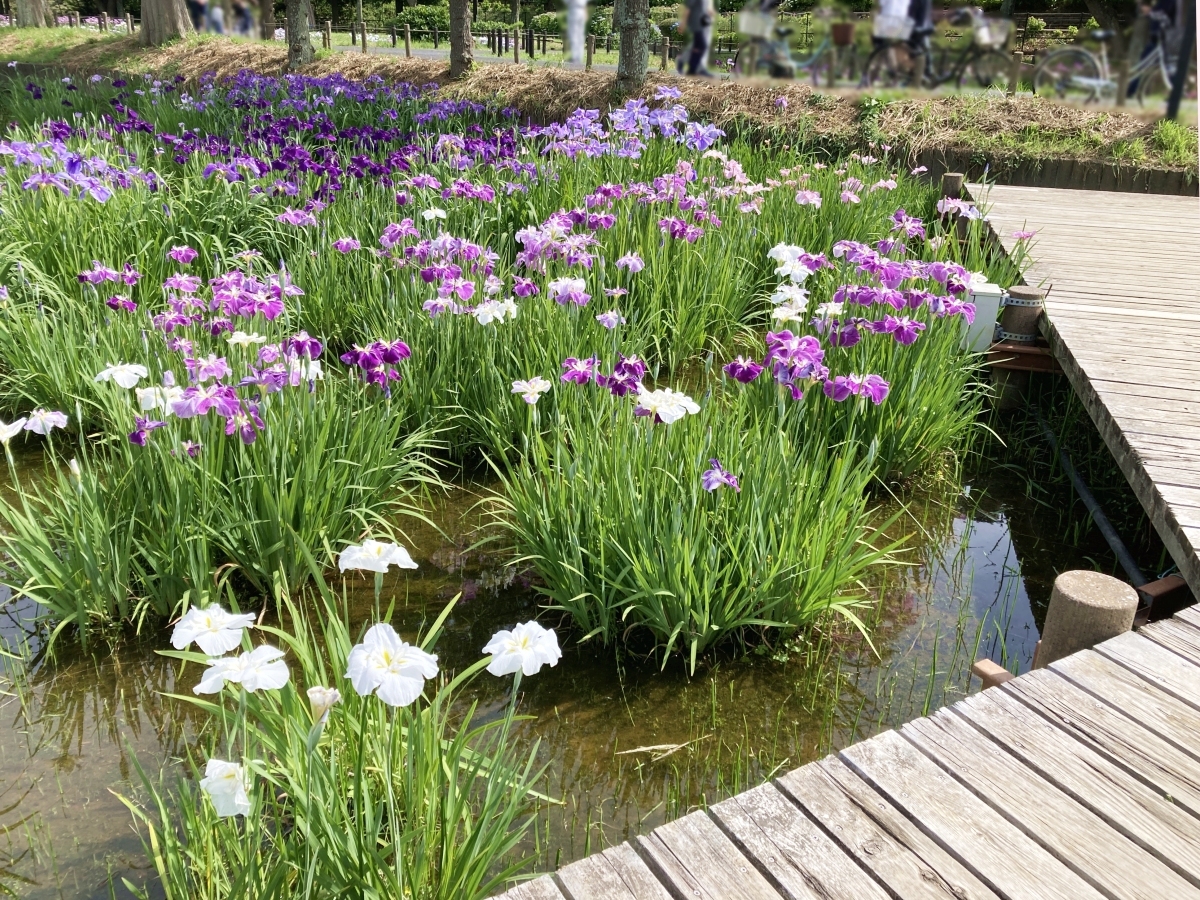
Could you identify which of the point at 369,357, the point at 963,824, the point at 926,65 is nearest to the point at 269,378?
the point at 369,357

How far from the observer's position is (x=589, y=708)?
8.09 feet

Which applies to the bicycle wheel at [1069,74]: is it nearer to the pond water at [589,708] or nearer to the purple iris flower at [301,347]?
the pond water at [589,708]

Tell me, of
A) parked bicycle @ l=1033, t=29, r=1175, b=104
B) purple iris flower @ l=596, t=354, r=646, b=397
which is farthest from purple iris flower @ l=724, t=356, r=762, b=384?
parked bicycle @ l=1033, t=29, r=1175, b=104

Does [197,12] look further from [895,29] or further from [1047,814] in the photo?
[1047,814]

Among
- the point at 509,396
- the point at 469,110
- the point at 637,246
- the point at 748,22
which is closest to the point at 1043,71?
the point at 469,110

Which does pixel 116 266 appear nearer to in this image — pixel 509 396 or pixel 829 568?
pixel 509 396

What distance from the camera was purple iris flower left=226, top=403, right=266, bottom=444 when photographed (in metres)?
2.52

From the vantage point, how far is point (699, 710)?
247cm

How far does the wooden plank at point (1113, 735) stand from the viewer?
1.78m

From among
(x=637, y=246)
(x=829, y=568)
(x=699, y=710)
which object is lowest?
(x=699, y=710)

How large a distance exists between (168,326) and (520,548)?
146 cm

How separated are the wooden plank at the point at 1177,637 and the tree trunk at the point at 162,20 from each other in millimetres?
23215

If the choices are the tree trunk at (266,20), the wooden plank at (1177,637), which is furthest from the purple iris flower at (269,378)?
the tree trunk at (266,20)

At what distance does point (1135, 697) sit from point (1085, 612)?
235 millimetres
